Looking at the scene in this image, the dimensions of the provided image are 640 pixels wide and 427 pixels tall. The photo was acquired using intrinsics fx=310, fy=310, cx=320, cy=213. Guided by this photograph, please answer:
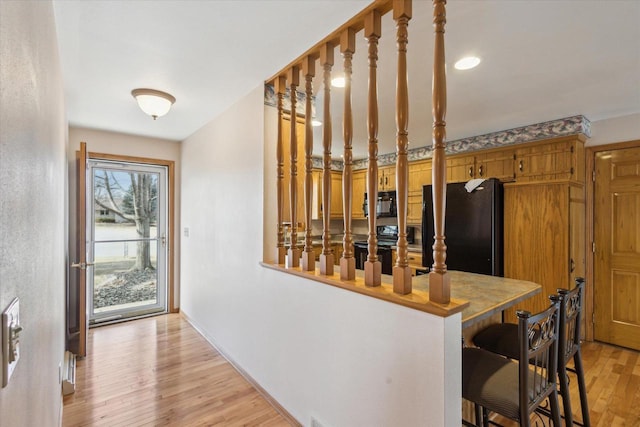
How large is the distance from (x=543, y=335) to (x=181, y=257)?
12.8 ft

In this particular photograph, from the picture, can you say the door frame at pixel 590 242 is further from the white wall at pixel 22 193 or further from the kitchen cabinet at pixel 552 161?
the white wall at pixel 22 193

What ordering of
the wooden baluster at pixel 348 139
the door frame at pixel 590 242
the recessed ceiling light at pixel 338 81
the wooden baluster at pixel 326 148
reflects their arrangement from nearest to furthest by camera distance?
the wooden baluster at pixel 348 139 < the wooden baluster at pixel 326 148 < the recessed ceiling light at pixel 338 81 < the door frame at pixel 590 242

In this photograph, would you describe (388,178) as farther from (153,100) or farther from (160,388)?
(160,388)

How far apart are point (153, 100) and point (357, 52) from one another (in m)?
1.66

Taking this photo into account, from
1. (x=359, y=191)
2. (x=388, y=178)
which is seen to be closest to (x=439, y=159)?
(x=388, y=178)

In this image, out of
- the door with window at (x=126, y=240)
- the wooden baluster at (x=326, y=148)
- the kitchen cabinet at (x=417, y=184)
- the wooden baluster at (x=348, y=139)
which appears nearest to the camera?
the wooden baluster at (x=348, y=139)

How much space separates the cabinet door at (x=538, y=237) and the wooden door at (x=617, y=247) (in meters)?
0.57

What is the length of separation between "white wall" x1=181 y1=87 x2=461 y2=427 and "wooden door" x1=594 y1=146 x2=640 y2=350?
3.18 m

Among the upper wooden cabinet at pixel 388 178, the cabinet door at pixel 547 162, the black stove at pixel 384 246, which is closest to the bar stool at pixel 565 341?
the cabinet door at pixel 547 162

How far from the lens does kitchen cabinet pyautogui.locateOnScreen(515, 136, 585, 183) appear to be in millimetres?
3113

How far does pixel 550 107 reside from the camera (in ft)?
9.51

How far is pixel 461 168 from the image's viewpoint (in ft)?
13.0

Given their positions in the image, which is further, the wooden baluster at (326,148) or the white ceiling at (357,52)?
the wooden baluster at (326,148)

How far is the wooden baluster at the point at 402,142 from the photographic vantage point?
1.33m
